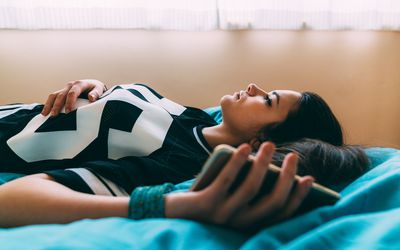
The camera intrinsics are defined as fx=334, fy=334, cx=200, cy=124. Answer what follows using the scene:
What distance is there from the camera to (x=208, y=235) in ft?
1.55

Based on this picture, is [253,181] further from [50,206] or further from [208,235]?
[50,206]

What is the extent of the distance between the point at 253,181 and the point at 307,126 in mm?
611

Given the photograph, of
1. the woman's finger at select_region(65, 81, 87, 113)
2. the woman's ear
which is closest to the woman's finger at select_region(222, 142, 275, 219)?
the woman's ear

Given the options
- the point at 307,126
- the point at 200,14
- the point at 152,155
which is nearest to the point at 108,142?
the point at 152,155

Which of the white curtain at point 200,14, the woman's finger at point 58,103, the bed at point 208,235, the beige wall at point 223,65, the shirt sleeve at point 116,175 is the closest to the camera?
the bed at point 208,235

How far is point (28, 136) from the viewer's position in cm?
87

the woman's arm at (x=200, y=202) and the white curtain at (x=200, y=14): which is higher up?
the white curtain at (x=200, y=14)

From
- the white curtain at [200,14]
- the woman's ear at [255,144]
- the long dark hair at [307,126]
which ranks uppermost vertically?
the white curtain at [200,14]

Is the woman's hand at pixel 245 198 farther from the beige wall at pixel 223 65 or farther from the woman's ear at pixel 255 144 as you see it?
the beige wall at pixel 223 65

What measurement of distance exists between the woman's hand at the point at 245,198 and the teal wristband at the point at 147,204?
0.02 m

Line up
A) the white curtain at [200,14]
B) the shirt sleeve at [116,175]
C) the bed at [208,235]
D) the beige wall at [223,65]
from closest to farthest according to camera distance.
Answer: the bed at [208,235], the shirt sleeve at [116,175], the white curtain at [200,14], the beige wall at [223,65]

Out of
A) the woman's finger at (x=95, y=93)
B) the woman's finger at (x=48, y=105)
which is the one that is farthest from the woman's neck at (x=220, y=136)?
the woman's finger at (x=48, y=105)

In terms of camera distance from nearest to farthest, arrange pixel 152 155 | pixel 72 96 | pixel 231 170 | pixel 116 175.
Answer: pixel 231 170 → pixel 116 175 → pixel 152 155 → pixel 72 96

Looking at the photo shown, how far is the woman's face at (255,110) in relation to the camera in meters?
1.01
